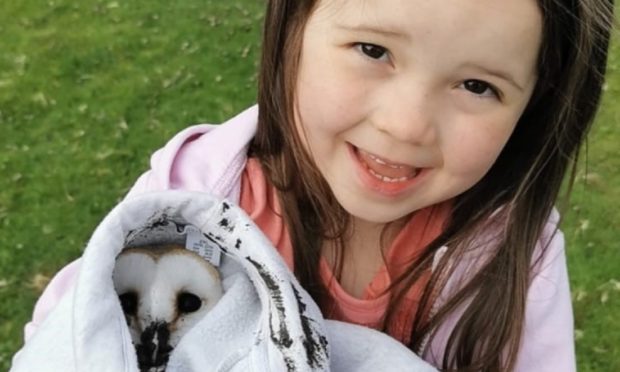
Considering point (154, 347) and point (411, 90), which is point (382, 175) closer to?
point (411, 90)

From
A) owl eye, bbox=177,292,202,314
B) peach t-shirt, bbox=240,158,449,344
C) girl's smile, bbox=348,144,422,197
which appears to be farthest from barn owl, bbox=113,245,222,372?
peach t-shirt, bbox=240,158,449,344

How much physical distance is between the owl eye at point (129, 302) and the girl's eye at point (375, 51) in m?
0.52

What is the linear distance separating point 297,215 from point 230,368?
559mm

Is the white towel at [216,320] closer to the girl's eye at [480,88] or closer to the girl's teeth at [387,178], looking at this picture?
the girl's teeth at [387,178]

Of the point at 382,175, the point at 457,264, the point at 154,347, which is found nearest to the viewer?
the point at 154,347

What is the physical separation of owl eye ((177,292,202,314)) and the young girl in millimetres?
354

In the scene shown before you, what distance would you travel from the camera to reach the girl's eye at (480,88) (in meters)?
1.51

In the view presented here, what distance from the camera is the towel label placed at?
5.04ft

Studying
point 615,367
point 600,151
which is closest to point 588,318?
point 615,367

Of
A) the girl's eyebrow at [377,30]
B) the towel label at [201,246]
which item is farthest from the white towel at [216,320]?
the girl's eyebrow at [377,30]

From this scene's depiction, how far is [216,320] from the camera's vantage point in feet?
4.72

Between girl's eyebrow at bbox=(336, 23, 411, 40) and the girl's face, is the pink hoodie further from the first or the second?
girl's eyebrow at bbox=(336, 23, 411, 40)

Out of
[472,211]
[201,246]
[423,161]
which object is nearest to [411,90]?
[423,161]

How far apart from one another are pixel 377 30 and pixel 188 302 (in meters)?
0.50
